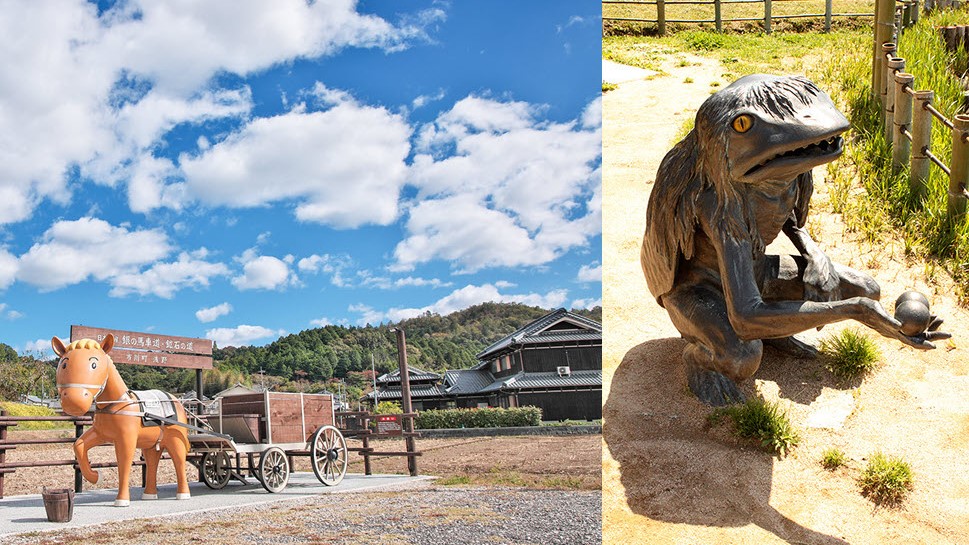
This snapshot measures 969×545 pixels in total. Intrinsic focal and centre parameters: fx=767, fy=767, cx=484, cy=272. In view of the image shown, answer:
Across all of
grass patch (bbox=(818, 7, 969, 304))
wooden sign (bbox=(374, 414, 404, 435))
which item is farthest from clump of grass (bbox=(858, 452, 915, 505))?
wooden sign (bbox=(374, 414, 404, 435))

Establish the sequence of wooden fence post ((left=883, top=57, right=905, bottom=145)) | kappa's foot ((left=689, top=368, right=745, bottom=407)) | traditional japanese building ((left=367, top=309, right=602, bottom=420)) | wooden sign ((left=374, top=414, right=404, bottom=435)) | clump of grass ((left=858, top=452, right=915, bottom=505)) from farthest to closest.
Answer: wooden sign ((left=374, top=414, right=404, bottom=435)), traditional japanese building ((left=367, top=309, right=602, bottom=420)), wooden fence post ((left=883, top=57, right=905, bottom=145)), kappa's foot ((left=689, top=368, right=745, bottom=407)), clump of grass ((left=858, top=452, right=915, bottom=505))

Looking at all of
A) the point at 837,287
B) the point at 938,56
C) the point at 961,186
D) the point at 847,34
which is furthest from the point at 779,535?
the point at 847,34

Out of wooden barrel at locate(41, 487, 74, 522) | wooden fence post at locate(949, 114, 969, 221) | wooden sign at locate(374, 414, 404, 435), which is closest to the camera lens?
wooden barrel at locate(41, 487, 74, 522)

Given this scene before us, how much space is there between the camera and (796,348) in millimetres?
2697

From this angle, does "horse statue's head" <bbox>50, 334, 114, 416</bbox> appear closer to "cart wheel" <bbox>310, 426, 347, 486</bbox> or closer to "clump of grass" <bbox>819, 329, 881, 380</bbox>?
"cart wheel" <bbox>310, 426, 347, 486</bbox>

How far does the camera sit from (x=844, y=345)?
2.60 m

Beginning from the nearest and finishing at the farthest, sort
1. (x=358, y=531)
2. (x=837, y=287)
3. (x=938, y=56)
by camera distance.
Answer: (x=837, y=287) < (x=358, y=531) < (x=938, y=56)

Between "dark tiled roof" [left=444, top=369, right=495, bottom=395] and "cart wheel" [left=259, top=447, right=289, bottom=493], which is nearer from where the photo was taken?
"cart wheel" [left=259, top=447, right=289, bottom=493]

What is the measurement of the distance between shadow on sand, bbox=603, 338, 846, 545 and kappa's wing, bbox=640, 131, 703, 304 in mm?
358

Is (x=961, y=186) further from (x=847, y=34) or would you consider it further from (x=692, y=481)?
(x=847, y=34)

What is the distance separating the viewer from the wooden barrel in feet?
8.46

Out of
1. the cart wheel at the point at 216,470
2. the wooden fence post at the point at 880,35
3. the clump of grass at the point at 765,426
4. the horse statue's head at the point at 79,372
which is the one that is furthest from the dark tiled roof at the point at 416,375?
the wooden fence post at the point at 880,35

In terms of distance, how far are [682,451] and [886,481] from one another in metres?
0.56

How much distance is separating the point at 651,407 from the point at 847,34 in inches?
267
